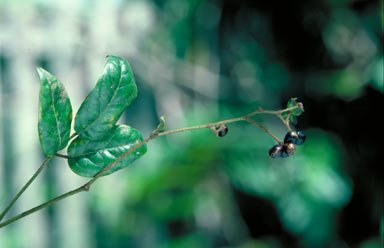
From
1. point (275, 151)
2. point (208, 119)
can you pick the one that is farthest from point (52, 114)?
point (208, 119)

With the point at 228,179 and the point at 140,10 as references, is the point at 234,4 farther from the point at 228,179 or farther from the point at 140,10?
the point at 228,179

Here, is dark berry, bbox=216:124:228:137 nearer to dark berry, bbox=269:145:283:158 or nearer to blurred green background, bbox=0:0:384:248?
dark berry, bbox=269:145:283:158

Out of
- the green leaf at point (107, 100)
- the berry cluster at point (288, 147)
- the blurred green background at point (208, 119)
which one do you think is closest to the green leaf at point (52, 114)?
the green leaf at point (107, 100)

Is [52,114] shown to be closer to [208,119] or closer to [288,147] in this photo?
[288,147]

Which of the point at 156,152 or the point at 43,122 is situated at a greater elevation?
the point at 43,122

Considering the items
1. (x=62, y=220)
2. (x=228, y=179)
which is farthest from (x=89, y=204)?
(x=228, y=179)

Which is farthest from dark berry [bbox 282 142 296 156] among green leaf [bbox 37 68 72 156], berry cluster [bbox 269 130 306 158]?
green leaf [bbox 37 68 72 156]
